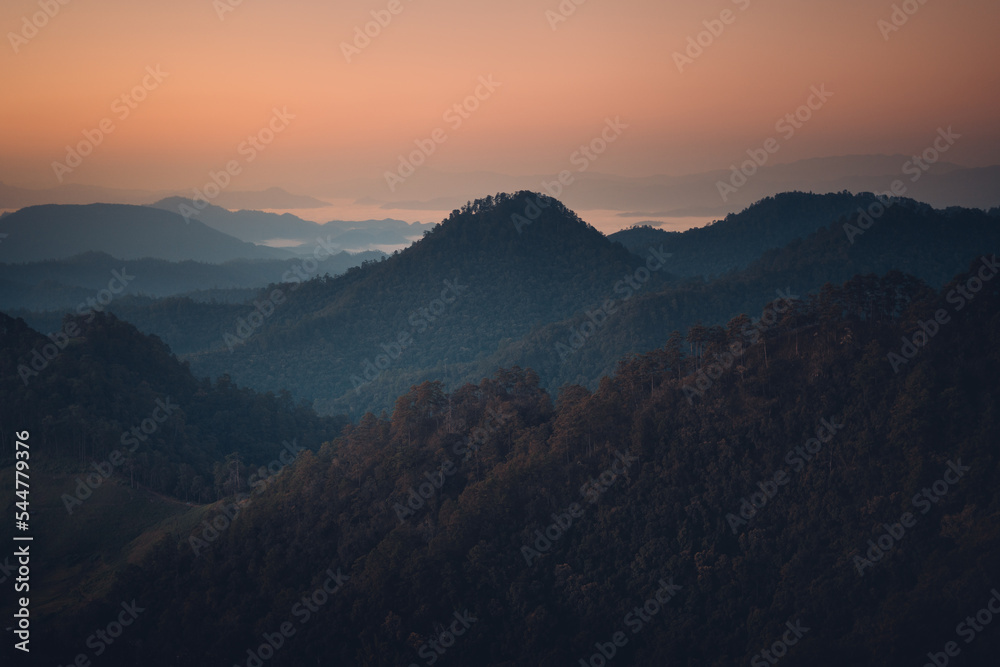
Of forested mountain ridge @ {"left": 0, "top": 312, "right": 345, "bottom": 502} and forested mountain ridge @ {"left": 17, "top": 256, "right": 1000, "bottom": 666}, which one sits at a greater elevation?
forested mountain ridge @ {"left": 0, "top": 312, "right": 345, "bottom": 502}

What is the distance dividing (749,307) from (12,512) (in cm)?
7765

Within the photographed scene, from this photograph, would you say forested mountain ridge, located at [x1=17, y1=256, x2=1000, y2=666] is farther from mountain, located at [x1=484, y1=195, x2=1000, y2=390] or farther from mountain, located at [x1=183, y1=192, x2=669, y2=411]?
mountain, located at [x1=183, y1=192, x2=669, y2=411]

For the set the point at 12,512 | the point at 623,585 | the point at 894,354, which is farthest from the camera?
the point at 12,512

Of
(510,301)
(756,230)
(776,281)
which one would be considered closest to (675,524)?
(776,281)

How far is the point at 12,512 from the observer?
46156 mm

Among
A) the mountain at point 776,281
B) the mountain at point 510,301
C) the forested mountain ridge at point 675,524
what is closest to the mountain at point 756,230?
the mountain at point 510,301

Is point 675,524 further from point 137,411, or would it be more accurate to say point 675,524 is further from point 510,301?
point 510,301

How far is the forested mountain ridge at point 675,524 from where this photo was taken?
98.8ft

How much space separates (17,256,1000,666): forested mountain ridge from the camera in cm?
3012

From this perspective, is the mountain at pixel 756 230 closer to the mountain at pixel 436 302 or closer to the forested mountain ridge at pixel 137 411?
the mountain at pixel 436 302

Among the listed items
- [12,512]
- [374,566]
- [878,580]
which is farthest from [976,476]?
[12,512]

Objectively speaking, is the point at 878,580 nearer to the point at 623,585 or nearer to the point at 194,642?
the point at 623,585

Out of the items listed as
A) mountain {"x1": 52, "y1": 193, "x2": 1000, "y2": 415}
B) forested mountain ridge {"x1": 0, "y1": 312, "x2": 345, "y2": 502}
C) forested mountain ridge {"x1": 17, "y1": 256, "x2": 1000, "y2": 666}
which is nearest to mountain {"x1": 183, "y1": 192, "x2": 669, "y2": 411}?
mountain {"x1": 52, "y1": 193, "x2": 1000, "y2": 415}

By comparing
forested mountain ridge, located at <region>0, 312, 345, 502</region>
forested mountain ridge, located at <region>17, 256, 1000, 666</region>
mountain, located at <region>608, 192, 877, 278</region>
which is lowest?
forested mountain ridge, located at <region>17, 256, 1000, 666</region>
